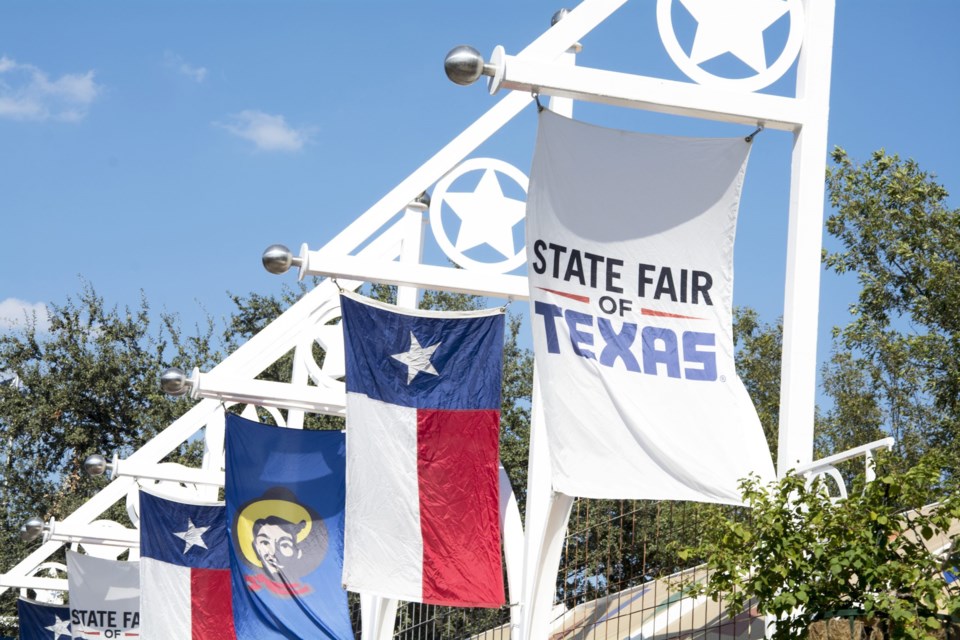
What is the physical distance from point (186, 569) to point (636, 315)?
10296 millimetres

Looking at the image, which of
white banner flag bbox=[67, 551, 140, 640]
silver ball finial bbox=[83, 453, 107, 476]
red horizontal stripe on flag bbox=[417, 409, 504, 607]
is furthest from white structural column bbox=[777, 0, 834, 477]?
white banner flag bbox=[67, 551, 140, 640]

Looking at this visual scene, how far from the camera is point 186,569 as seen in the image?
1725cm

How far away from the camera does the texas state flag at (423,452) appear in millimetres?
11930

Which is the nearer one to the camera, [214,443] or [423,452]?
[423,452]

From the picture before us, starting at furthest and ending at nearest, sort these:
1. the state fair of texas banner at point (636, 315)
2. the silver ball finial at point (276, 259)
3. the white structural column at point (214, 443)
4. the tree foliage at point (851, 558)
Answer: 1. the white structural column at point (214, 443)
2. the silver ball finial at point (276, 259)
3. the state fair of texas banner at point (636, 315)
4. the tree foliage at point (851, 558)

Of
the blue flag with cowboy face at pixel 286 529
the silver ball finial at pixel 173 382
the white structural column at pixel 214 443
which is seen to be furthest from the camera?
the white structural column at pixel 214 443

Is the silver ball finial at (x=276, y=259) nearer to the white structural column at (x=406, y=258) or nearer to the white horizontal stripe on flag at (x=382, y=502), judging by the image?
the white horizontal stripe on flag at (x=382, y=502)

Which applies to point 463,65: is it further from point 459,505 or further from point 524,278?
point 524,278

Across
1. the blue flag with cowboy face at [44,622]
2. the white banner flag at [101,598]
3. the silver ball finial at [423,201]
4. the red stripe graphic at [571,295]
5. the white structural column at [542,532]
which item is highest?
the silver ball finial at [423,201]

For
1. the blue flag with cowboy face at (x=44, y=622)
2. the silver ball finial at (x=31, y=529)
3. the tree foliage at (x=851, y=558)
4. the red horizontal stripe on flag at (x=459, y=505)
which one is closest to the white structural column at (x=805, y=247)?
the tree foliage at (x=851, y=558)

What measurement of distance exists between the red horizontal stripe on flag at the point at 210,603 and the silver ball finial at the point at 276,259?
5.74 meters

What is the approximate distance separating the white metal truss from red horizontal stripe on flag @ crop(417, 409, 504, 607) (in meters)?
0.47

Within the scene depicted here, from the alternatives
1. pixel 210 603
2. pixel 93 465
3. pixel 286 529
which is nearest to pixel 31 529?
pixel 93 465

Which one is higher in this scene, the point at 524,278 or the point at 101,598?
the point at 524,278
